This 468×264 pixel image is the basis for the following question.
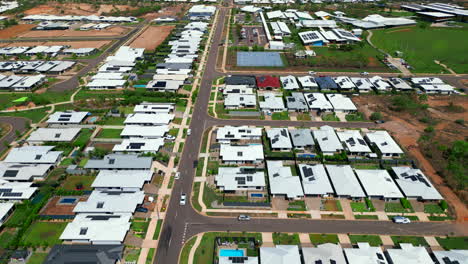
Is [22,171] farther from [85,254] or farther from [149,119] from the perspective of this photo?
[149,119]

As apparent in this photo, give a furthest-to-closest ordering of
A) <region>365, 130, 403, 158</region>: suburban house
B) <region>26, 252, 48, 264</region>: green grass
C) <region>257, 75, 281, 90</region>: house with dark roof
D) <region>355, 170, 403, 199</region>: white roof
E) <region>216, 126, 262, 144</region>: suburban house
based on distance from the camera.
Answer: <region>257, 75, 281, 90</region>: house with dark roof
<region>216, 126, 262, 144</region>: suburban house
<region>365, 130, 403, 158</region>: suburban house
<region>355, 170, 403, 199</region>: white roof
<region>26, 252, 48, 264</region>: green grass

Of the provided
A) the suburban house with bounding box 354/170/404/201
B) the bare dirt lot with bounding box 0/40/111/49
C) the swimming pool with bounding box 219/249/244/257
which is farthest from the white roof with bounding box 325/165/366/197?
the bare dirt lot with bounding box 0/40/111/49

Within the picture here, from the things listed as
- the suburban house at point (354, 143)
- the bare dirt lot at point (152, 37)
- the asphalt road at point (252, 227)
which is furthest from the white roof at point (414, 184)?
the bare dirt lot at point (152, 37)

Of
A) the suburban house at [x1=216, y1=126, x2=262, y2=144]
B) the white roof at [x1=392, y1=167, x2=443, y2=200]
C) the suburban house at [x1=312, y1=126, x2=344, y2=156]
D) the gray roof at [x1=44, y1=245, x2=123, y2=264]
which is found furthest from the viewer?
the suburban house at [x1=216, y1=126, x2=262, y2=144]

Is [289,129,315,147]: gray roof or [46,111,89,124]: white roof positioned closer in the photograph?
[289,129,315,147]: gray roof

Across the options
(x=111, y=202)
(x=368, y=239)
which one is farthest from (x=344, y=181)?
(x=111, y=202)

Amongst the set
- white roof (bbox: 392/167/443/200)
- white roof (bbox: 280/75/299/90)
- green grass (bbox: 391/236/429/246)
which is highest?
white roof (bbox: 280/75/299/90)

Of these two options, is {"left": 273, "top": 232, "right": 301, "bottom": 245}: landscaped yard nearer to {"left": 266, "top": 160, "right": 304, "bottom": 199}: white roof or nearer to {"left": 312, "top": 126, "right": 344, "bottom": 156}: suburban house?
{"left": 266, "top": 160, "right": 304, "bottom": 199}: white roof

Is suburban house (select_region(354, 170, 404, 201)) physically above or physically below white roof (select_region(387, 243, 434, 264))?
above

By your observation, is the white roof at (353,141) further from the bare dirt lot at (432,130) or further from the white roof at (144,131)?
the white roof at (144,131)
